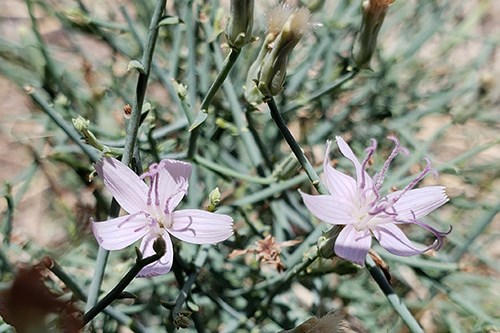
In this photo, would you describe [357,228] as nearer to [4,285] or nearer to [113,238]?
[113,238]

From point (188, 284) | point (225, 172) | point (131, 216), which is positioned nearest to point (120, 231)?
point (131, 216)

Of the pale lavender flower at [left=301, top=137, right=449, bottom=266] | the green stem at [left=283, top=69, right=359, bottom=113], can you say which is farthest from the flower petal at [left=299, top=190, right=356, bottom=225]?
the green stem at [left=283, top=69, right=359, bottom=113]

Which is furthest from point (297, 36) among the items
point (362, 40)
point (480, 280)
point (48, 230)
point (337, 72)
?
point (48, 230)

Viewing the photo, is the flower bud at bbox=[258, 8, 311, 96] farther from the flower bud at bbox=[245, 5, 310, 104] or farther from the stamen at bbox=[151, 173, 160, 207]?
the stamen at bbox=[151, 173, 160, 207]

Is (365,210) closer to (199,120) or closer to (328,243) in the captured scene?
(328,243)

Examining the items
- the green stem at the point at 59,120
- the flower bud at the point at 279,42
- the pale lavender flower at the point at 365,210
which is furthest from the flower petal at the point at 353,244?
the green stem at the point at 59,120
